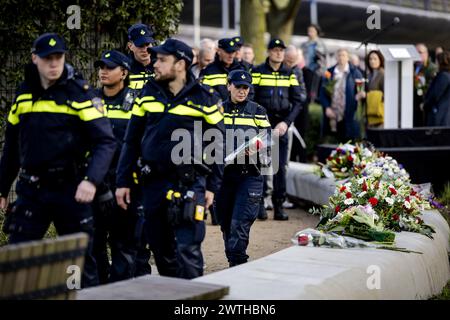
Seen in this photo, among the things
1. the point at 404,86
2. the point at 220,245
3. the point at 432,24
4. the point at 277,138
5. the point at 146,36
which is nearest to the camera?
the point at 146,36

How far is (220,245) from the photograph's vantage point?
11.7 m

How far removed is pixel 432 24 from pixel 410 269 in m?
43.5

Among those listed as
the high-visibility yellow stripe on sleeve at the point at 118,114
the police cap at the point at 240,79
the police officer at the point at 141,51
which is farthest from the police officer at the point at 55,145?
the police cap at the point at 240,79

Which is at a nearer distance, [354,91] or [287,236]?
[287,236]

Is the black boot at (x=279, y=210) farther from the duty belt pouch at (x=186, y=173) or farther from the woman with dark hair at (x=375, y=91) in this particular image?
the duty belt pouch at (x=186, y=173)

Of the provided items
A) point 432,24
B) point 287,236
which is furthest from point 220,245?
point 432,24

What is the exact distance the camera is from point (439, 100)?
1725 cm

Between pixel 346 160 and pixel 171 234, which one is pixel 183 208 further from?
pixel 346 160

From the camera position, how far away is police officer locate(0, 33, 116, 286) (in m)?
7.17

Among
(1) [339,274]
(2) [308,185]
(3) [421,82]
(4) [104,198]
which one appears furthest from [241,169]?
(3) [421,82]

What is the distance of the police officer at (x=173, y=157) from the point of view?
7500 mm

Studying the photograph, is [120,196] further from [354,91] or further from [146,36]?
[354,91]

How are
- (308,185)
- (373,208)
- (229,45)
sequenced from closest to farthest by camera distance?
(373,208)
(229,45)
(308,185)

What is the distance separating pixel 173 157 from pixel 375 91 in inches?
408
